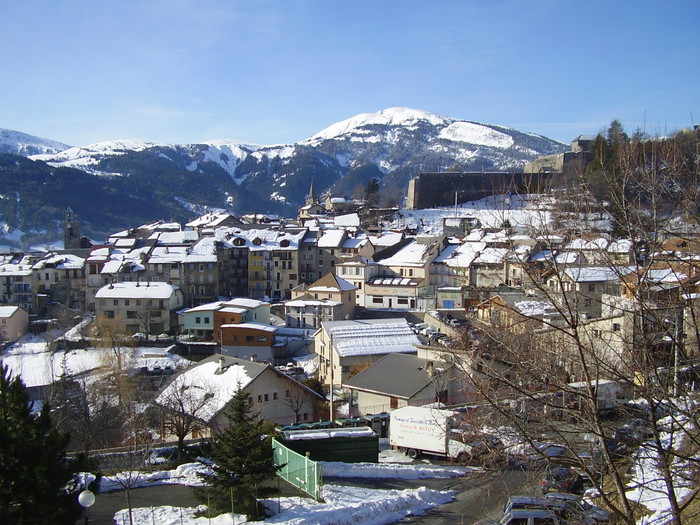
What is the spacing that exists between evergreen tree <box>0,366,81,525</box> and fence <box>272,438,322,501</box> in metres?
3.50

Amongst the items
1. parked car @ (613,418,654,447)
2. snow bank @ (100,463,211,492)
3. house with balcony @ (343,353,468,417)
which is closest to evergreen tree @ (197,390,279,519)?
snow bank @ (100,463,211,492)

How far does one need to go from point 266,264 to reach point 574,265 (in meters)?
38.9

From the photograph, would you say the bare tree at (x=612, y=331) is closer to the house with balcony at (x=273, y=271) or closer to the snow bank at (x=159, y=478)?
the snow bank at (x=159, y=478)

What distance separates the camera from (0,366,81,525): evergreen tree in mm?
6859

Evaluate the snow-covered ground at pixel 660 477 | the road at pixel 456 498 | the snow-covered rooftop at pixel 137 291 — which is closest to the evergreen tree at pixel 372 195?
the snow-covered rooftop at pixel 137 291

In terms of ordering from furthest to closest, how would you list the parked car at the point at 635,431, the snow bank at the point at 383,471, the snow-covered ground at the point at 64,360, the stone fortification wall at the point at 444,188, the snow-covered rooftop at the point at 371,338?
the stone fortification wall at the point at 444,188 < the snow-covered ground at the point at 64,360 < the snow-covered rooftop at the point at 371,338 < the snow bank at the point at 383,471 < the parked car at the point at 635,431

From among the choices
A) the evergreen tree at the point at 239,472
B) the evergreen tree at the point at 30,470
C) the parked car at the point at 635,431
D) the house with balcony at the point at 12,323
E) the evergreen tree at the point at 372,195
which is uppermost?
the evergreen tree at the point at 372,195

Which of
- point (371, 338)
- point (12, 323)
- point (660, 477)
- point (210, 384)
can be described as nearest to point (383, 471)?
point (660, 477)

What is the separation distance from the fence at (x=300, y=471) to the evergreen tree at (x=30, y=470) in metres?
3.50

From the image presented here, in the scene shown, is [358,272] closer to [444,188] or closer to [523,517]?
[444,188]

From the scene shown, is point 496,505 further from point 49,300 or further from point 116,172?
point 116,172

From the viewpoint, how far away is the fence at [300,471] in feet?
33.0

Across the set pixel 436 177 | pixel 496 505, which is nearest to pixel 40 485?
pixel 496 505

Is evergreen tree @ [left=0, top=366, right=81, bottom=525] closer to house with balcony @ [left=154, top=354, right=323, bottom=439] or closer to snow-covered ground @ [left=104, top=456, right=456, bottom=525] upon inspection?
snow-covered ground @ [left=104, top=456, right=456, bottom=525]
